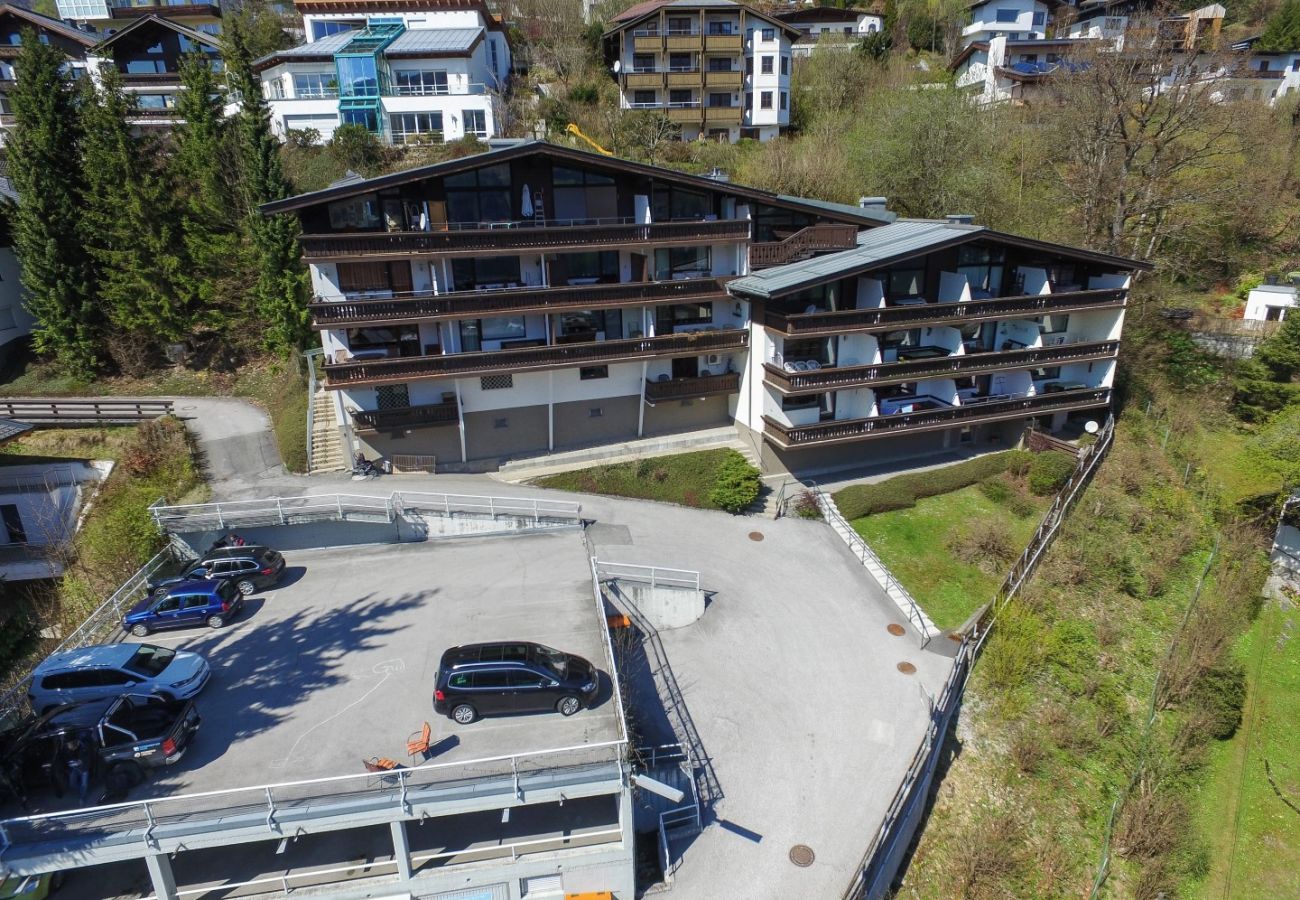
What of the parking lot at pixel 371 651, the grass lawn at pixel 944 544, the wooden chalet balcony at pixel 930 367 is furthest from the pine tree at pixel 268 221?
the grass lawn at pixel 944 544

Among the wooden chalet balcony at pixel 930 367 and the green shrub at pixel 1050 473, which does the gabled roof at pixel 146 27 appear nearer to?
the wooden chalet balcony at pixel 930 367

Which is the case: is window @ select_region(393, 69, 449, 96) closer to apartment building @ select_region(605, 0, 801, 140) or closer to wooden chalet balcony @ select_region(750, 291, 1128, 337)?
apartment building @ select_region(605, 0, 801, 140)

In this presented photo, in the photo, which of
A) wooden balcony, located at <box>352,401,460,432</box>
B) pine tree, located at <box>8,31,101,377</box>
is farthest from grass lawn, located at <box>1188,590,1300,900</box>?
pine tree, located at <box>8,31,101,377</box>

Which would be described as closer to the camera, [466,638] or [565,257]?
[466,638]

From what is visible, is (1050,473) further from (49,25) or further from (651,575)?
(49,25)

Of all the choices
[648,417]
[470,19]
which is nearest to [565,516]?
[648,417]

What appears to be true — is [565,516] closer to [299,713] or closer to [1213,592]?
[299,713]
